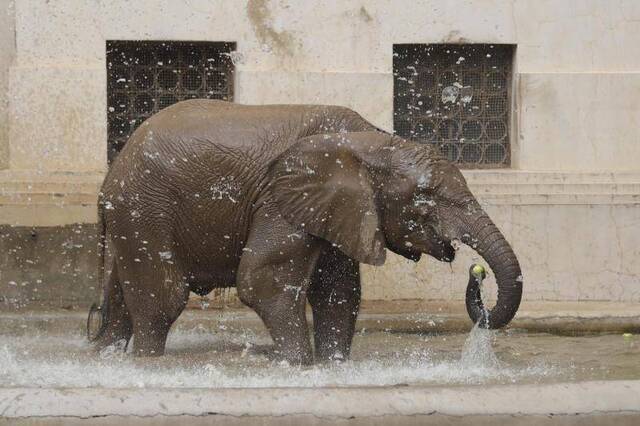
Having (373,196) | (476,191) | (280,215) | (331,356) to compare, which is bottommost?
(331,356)

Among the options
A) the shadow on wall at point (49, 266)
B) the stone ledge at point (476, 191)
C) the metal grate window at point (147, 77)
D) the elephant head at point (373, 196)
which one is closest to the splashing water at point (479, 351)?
the elephant head at point (373, 196)

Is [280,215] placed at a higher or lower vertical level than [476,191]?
higher

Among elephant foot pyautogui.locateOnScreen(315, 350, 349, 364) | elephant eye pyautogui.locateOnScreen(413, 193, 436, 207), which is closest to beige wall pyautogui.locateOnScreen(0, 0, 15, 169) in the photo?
elephant foot pyautogui.locateOnScreen(315, 350, 349, 364)

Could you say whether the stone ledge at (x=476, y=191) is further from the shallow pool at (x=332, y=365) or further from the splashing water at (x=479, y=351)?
the splashing water at (x=479, y=351)

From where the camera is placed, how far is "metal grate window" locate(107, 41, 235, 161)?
10586 millimetres

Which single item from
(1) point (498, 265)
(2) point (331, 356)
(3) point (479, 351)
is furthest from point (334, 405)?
(3) point (479, 351)

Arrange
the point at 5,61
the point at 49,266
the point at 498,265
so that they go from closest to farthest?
the point at 498,265
the point at 49,266
the point at 5,61

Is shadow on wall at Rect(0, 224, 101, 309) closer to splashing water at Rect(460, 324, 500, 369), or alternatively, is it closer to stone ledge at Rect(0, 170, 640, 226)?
stone ledge at Rect(0, 170, 640, 226)

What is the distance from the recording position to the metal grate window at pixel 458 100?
1080cm

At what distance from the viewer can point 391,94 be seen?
34.6 feet

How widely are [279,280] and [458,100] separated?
3.37 metres

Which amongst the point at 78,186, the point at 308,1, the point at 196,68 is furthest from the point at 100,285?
the point at 308,1

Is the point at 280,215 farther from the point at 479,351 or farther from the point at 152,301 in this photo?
the point at 479,351

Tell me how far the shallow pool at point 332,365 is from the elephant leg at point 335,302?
0.60 feet
